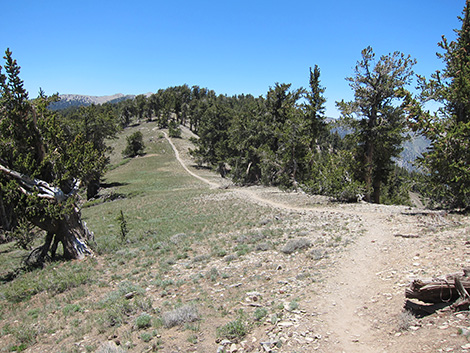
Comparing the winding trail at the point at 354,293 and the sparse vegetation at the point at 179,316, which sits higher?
the winding trail at the point at 354,293

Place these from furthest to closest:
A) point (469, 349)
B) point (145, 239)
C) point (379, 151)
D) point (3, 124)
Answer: point (379, 151), point (145, 239), point (3, 124), point (469, 349)

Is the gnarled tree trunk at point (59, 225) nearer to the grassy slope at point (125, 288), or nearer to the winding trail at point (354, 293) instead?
the grassy slope at point (125, 288)

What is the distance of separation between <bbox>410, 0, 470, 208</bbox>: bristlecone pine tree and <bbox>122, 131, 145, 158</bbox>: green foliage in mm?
80923

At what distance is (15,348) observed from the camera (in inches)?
289

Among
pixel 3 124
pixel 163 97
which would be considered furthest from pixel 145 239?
pixel 163 97

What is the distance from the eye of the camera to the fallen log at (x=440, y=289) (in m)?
5.90

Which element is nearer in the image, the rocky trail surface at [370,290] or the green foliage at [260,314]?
the rocky trail surface at [370,290]

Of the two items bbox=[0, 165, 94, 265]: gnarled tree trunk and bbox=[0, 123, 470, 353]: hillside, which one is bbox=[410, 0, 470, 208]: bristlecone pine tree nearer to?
bbox=[0, 123, 470, 353]: hillside

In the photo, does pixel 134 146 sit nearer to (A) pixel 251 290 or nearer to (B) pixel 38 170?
(B) pixel 38 170

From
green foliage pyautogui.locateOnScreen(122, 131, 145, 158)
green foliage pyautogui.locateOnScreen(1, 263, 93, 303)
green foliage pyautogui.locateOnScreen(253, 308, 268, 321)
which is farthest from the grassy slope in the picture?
green foliage pyautogui.locateOnScreen(122, 131, 145, 158)

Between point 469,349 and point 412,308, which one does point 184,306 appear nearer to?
point 412,308

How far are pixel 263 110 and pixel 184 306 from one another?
123ft

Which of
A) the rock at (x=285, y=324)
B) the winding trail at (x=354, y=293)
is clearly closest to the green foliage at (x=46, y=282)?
the rock at (x=285, y=324)

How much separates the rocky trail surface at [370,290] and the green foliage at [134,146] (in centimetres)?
8015
